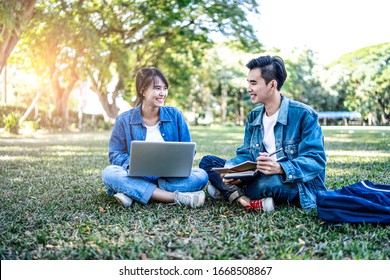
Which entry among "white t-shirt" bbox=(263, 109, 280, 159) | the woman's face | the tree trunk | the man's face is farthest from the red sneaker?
the tree trunk

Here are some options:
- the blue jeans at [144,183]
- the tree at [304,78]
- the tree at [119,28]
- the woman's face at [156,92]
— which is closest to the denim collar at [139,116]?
the woman's face at [156,92]

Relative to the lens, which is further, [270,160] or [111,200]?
[111,200]

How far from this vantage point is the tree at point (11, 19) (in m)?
7.38

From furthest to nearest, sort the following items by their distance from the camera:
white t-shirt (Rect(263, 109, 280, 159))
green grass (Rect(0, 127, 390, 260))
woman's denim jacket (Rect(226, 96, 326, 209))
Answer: white t-shirt (Rect(263, 109, 280, 159)) → woman's denim jacket (Rect(226, 96, 326, 209)) → green grass (Rect(0, 127, 390, 260))

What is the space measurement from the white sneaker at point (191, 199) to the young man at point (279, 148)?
27 cm

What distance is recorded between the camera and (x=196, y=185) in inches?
137

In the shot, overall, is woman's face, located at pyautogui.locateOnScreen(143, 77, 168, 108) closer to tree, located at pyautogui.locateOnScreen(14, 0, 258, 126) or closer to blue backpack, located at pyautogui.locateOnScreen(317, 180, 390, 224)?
blue backpack, located at pyautogui.locateOnScreen(317, 180, 390, 224)

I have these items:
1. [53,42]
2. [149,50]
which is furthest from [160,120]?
[149,50]

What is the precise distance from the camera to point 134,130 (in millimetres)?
3602

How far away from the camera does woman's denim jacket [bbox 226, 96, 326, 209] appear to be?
289 centimetres

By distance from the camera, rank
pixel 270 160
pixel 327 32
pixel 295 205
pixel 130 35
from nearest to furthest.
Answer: pixel 270 160
pixel 295 205
pixel 327 32
pixel 130 35
